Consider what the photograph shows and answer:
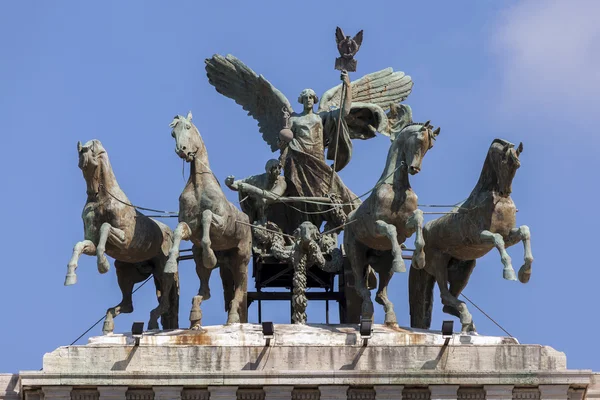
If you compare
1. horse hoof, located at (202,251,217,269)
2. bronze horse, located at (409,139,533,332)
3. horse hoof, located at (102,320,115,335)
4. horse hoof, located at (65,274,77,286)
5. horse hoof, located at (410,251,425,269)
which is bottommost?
horse hoof, located at (102,320,115,335)

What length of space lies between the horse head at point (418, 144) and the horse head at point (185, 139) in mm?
5253

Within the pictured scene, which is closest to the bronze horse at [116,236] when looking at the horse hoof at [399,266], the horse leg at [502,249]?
the horse hoof at [399,266]

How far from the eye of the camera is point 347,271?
3489 inches

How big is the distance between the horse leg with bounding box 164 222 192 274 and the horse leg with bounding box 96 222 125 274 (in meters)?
1.48

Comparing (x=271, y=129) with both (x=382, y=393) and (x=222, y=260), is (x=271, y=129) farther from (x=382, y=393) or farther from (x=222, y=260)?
(x=382, y=393)

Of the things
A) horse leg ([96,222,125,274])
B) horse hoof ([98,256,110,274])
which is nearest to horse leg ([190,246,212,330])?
horse leg ([96,222,125,274])

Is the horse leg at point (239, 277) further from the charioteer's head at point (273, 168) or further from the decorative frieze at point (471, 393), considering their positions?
the decorative frieze at point (471, 393)

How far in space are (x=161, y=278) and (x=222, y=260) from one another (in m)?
1.57

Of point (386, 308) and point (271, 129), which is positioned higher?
point (271, 129)

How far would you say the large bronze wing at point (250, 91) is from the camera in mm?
92500

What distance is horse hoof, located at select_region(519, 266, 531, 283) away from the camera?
83438mm

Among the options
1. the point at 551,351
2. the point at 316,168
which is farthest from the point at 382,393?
the point at 316,168

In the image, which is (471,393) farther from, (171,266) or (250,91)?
(250,91)

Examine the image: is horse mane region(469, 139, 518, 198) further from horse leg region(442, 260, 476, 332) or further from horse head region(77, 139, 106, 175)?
horse head region(77, 139, 106, 175)
